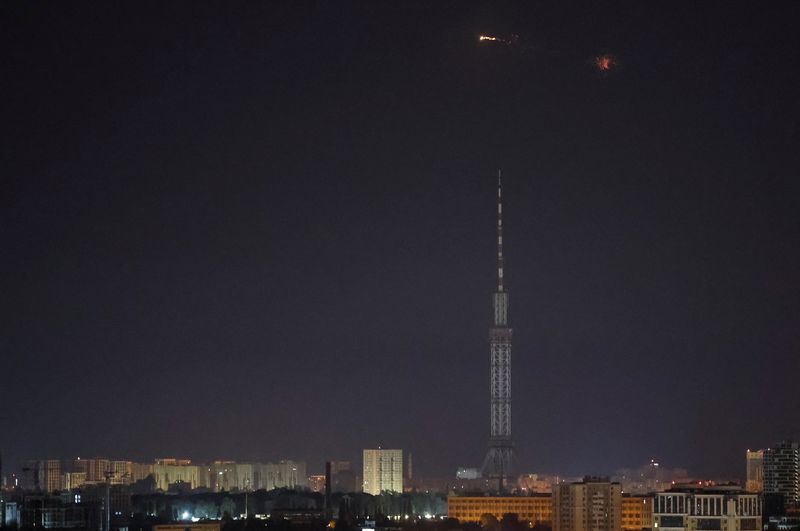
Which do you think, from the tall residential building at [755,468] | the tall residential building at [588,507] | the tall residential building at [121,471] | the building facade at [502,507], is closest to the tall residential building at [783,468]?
the tall residential building at [755,468]

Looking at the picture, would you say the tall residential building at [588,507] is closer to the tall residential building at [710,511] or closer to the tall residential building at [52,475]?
the tall residential building at [710,511]

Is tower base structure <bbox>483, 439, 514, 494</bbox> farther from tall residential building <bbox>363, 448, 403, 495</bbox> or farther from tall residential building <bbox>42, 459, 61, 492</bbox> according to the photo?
tall residential building <bbox>42, 459, 61, 492</bbox>

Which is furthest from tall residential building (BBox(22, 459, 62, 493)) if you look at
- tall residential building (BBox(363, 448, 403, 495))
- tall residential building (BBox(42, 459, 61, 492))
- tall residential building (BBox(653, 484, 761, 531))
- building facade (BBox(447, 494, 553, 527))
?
tall residential building (BBox(653, 484, 761, 531))

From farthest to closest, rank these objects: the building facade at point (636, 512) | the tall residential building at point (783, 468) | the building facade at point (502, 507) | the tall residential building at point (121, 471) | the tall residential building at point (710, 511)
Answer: the tall residential building at point (121, 471), the tall residential building at point (783, 468), the building facade at point (502, 507), the building facade at point (636, 512), the tall residential building at point (710, 511)

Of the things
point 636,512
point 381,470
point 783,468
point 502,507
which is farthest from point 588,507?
point 381,470

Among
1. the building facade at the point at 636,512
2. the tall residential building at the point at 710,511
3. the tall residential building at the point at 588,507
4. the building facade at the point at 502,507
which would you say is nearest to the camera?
the tall residential building at the point at 710,511

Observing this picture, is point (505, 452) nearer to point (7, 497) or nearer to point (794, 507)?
point (794, 507)

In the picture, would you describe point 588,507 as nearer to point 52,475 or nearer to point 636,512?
point 636,512
